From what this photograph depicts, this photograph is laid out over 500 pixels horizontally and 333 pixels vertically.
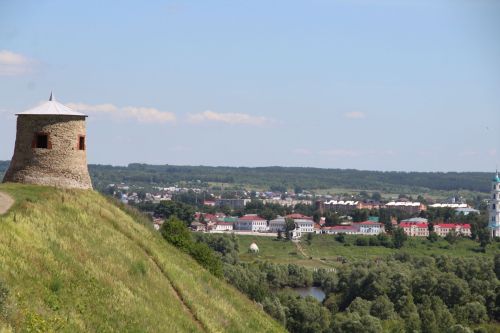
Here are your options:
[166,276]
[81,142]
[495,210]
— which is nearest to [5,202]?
[166,276]

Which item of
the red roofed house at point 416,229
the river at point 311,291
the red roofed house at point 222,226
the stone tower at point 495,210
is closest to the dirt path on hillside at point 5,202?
the river at point 311,291

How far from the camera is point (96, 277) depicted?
18.8 m

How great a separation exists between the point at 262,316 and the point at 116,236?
6196 millimetres

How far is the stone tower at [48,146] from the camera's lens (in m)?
25.1

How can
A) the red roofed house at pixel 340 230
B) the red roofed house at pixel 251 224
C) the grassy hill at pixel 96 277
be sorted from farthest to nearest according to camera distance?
the red roofed house at pixel 251 224
the red roofed house at pixel 340 230
the grassy hill at pixel 96 277

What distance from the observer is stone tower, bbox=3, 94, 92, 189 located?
2509 cm

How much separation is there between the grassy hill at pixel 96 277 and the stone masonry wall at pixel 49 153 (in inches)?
25.6

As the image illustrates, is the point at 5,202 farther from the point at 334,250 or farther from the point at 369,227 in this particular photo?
the point at 369,227

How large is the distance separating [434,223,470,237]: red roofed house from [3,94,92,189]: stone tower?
13174cm

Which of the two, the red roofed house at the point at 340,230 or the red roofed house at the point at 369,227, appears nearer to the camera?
→ the red roofed house at the point at 340,230

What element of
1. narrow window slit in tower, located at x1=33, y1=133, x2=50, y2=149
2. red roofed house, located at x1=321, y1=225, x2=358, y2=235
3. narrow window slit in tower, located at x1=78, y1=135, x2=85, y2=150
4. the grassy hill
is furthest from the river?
red roofed house, located at x1=321, y1=225, x2=358, y2=235

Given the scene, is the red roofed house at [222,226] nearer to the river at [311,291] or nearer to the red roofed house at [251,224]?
the red roofed house at [251,224]

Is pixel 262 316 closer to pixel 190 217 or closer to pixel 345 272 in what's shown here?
pixel 345 272

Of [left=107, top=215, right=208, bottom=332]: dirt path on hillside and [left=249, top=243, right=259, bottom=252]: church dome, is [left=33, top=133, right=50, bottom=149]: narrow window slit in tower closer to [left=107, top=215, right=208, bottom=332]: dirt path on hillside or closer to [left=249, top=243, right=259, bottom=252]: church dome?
[left=107, top=215, right=208, bottom=332]: dirt path on hillside
